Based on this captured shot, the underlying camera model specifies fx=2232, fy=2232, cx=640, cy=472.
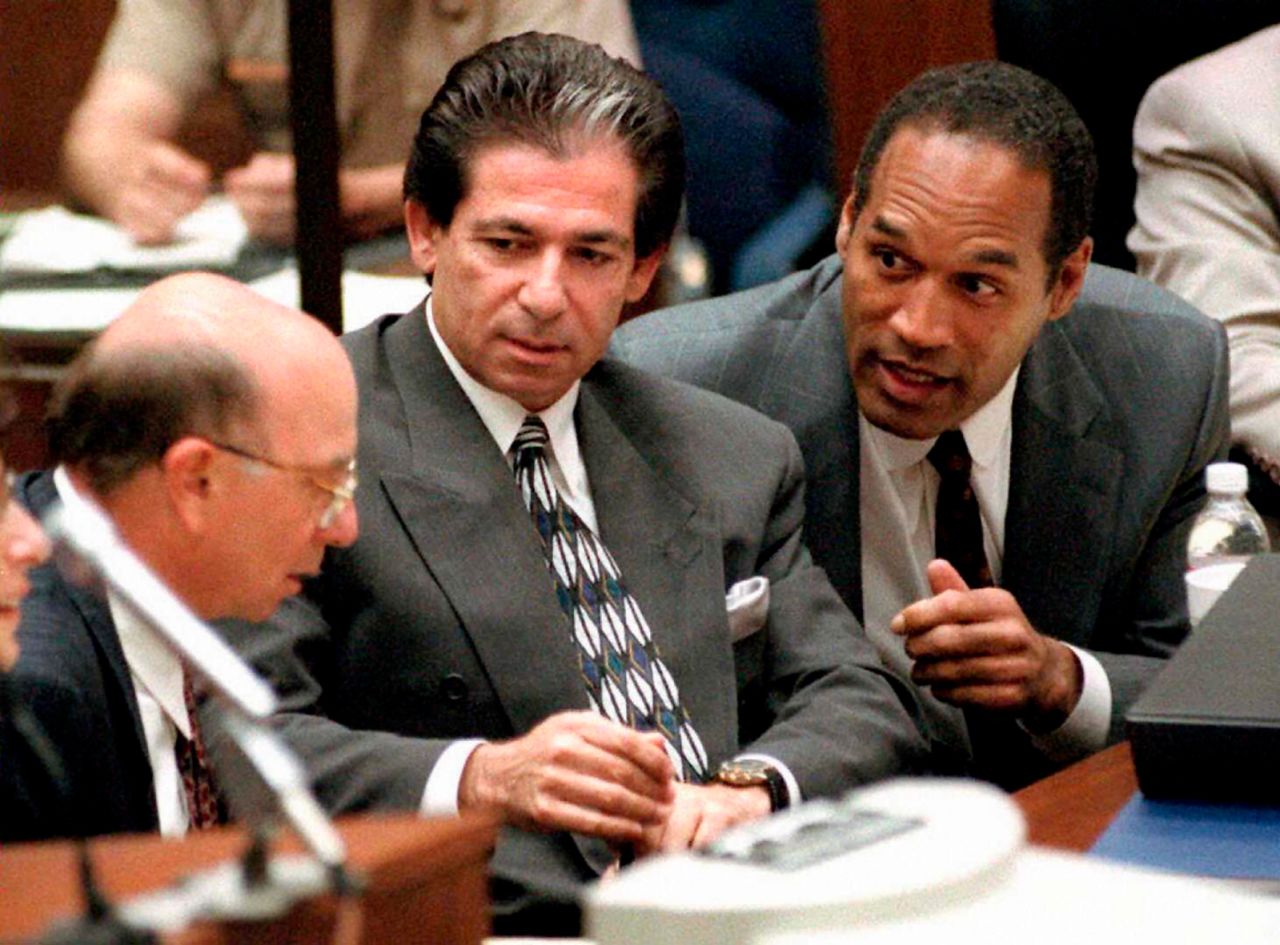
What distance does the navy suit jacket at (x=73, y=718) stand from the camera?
169 centimetres

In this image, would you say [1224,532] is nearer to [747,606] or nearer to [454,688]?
[747,606]

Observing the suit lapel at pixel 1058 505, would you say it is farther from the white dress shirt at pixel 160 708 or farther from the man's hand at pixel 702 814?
the white dress shirt at pixel 160 708

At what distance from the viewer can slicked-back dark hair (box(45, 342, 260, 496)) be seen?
1.70 m

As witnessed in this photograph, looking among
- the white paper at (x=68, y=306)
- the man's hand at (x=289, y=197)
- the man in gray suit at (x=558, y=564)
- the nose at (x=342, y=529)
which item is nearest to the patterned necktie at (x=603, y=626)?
the man in gray suit at (x=558, y=564)

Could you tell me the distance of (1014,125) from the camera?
8.45 ft

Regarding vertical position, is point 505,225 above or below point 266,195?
above

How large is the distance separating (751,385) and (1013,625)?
53 centimetres

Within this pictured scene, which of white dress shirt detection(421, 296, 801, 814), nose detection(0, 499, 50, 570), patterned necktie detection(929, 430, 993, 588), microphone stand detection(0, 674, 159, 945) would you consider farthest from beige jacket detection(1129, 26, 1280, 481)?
microphone stand detection(0, 674, 159, 945)

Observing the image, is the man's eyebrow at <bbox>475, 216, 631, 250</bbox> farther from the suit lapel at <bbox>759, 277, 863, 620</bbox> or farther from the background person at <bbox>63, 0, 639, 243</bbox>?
the background person at <bbox>63, 0, 639, 243</bbox>

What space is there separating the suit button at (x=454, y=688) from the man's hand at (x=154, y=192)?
4.24 feet

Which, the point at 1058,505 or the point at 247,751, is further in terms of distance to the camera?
the point at 1058,505

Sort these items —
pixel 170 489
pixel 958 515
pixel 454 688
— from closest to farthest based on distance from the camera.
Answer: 1. pixel 170 489
2. pixel 454 688
3. pixel 958 515

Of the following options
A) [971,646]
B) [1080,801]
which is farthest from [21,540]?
[971,646]

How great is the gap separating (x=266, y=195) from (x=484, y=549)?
129 centimetres
